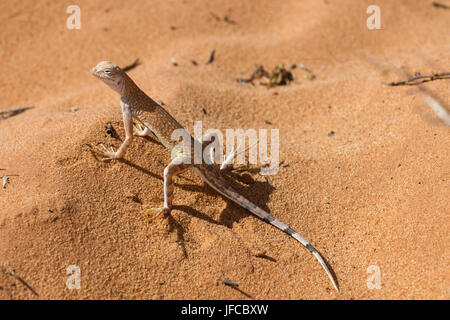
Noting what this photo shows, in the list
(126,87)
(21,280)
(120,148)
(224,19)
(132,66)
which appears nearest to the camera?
(21,280)

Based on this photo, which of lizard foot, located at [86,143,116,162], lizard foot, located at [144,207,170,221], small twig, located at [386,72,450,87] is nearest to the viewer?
lizard foot, located at [144,207,170,221]

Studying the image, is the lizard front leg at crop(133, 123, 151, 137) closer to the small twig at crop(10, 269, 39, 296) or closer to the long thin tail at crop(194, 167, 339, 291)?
the long thin tail at crop(194, 167, 339, 291)

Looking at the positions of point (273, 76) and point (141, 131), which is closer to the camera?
point (141, 131)

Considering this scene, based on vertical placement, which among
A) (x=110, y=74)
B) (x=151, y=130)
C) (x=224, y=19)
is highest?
(x=110, y=74)

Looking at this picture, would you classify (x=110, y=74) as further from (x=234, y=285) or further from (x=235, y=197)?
(x=234, y=285)

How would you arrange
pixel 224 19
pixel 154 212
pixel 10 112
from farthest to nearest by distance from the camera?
pixel 224 19, pixel 10 112, pixel 154 212

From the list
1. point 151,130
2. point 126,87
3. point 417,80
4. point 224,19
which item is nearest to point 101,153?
point 151,130

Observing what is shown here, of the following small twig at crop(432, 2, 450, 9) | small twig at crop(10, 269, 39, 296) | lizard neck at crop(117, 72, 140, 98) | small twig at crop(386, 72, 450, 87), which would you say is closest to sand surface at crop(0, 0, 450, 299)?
small twig at crop(10, 269, 39, 296)

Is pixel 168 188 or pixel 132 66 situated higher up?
pixel 132 66
